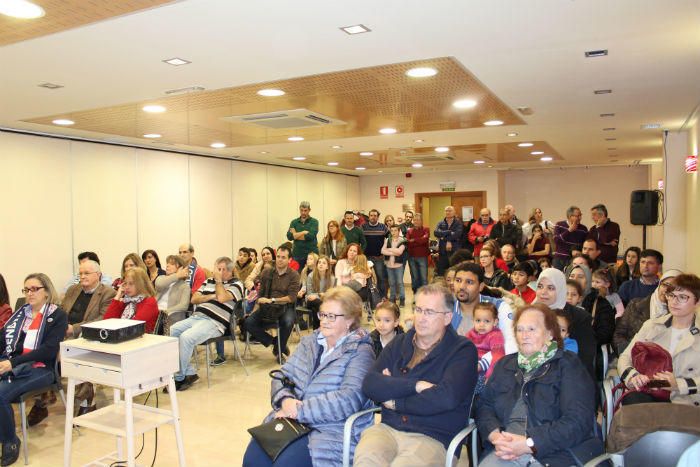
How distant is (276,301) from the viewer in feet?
20.1

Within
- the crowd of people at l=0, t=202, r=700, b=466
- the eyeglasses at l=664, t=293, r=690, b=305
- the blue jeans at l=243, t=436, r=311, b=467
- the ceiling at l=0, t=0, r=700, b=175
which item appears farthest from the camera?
the eyeglasses at l=664, t=293, r=690, b=305

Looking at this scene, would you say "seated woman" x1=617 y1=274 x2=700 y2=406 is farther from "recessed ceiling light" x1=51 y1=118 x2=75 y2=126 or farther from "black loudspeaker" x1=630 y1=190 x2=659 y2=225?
"recessed ceiling light" x1=51 y1=118 x2=75 y2=126

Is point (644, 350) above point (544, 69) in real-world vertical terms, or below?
below

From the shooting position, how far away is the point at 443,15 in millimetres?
2832

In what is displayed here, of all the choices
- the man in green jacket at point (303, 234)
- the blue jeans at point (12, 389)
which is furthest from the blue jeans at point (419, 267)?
the blue jeans at point (12, 389)

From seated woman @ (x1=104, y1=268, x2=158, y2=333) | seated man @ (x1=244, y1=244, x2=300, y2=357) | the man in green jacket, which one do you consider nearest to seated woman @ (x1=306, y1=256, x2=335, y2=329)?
seated man @ (x1=244, y1=244, x2=300, y2=357)

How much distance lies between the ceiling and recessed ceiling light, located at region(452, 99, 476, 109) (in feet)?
0.31

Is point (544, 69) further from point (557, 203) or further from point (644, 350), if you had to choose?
point (557, 203)

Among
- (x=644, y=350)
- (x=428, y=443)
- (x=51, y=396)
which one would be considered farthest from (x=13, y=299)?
(x=644, y=350)

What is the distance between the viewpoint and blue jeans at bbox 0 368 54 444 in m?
3.79

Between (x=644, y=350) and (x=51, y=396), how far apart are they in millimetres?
4736

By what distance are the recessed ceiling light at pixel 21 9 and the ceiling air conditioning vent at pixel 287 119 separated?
9.10 ft

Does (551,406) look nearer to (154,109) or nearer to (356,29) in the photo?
(356,29)

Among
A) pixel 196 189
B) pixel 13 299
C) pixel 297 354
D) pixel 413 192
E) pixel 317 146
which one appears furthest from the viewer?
pixel 413 192
